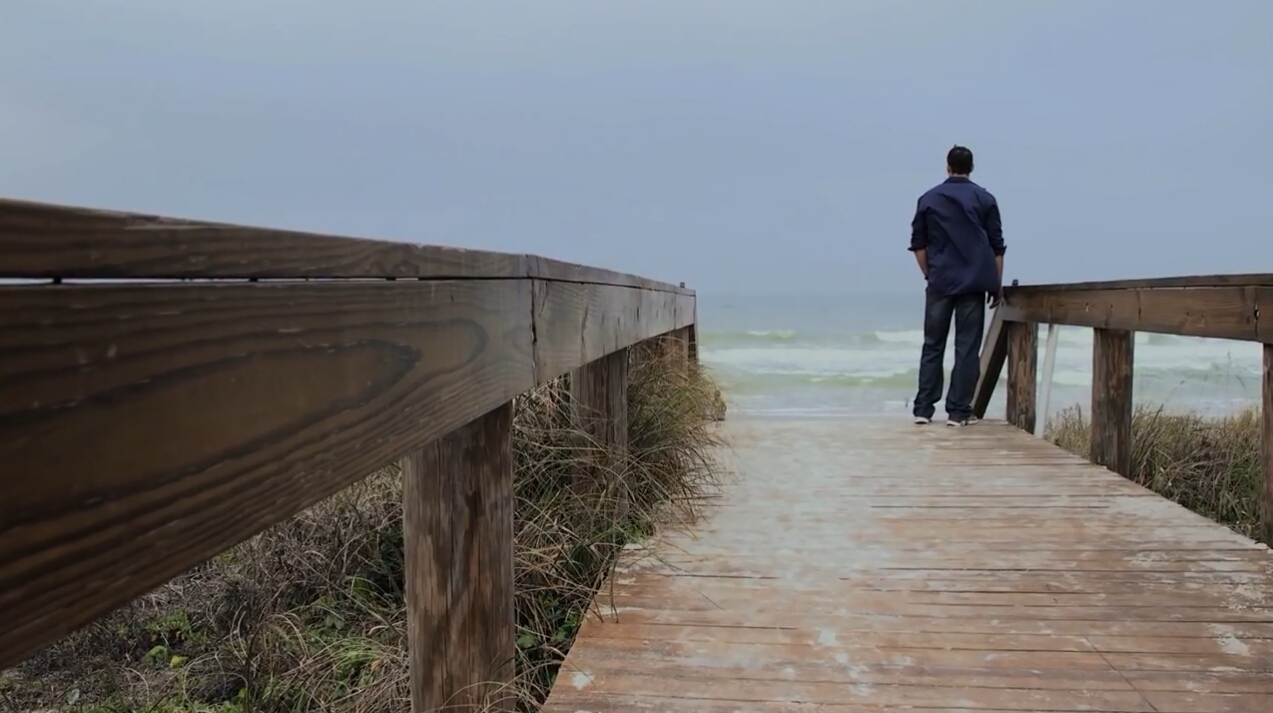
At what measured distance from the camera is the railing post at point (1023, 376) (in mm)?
5457

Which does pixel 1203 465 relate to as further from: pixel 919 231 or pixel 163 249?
pixel 163 249

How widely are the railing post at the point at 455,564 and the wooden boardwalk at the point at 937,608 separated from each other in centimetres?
31

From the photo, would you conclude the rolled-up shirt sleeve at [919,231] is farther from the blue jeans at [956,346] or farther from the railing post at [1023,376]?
the railing post at [1023,376]

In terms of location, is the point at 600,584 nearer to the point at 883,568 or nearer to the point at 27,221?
the point at 883,568

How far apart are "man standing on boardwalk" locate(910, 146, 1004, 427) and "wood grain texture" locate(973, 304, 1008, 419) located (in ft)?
1.06

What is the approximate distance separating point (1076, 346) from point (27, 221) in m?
24.7

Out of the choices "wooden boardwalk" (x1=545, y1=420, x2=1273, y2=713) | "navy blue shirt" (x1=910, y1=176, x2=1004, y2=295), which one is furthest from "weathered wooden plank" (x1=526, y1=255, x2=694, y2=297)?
"navy blue shirt" (x1=910, y1=176, x2=1004, y2=295)

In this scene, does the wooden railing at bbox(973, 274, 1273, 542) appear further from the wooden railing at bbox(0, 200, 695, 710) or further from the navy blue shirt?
the wooden railing at bbox(0, 200, 695, 710)

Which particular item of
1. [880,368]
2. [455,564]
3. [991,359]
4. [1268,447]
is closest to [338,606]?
[455,564]

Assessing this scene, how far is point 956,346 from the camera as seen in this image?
5352 millimetres

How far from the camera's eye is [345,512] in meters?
2.98

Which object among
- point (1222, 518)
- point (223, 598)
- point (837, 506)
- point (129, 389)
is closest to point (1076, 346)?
point (1222, 518)

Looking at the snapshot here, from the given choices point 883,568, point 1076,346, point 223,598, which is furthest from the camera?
point 1076,346

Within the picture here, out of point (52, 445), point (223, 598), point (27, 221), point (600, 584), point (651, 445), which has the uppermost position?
point (27, 221)
